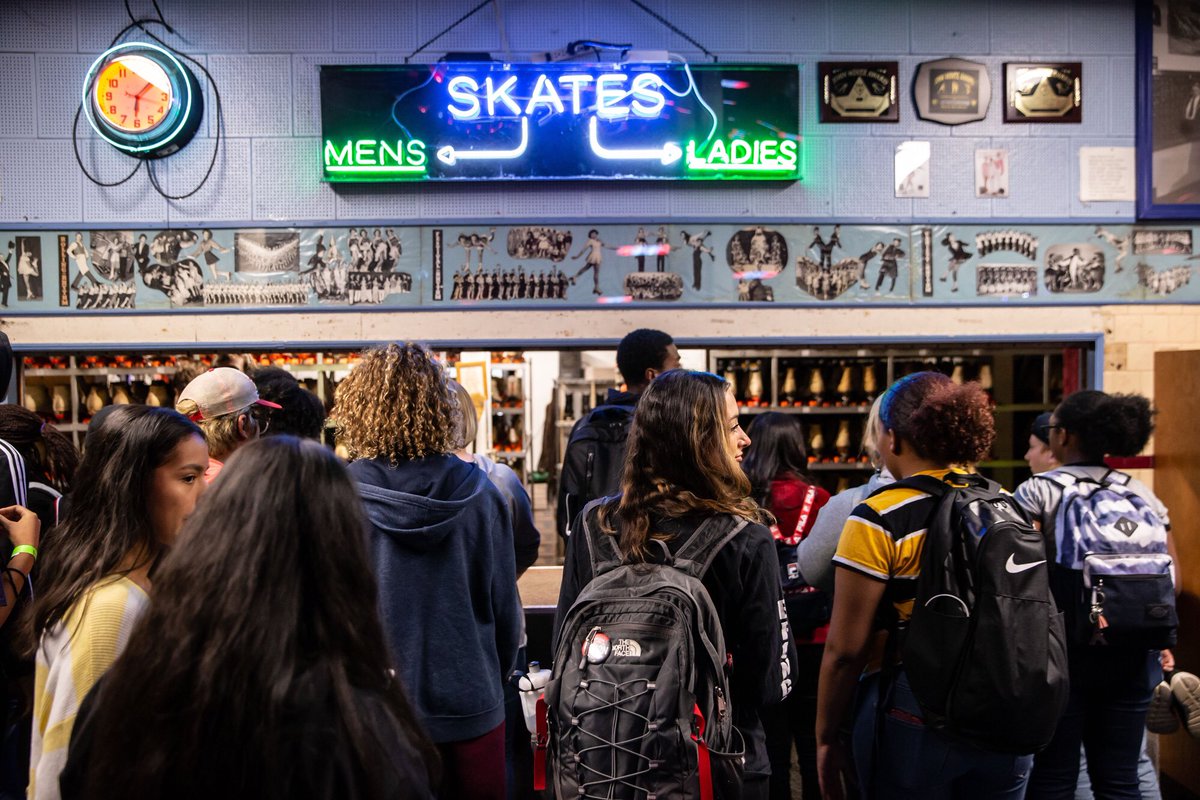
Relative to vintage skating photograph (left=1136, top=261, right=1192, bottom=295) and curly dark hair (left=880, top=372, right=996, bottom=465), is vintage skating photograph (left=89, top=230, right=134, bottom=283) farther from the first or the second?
vintage skating photograph (left=1136, top=261, right=1192, bottom=295)

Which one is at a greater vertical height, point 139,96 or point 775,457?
point 139,96

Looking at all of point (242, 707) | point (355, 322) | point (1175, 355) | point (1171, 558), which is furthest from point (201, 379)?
point (1175, 355)

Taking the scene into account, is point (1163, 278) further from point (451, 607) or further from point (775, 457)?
point (451, 607)

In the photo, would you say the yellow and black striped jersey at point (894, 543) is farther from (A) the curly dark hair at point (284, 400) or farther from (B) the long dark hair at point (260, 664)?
(A) the curly dark hair at point (284, 400)

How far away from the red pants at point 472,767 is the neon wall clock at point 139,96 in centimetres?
418

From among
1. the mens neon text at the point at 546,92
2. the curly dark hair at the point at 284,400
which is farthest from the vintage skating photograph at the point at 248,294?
the curly dark hair at the point at 284,400

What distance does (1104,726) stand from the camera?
2918 mm

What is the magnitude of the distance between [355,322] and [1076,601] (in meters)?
3.94

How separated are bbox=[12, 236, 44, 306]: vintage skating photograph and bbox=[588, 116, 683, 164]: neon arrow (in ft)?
11.0

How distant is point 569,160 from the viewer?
505cm

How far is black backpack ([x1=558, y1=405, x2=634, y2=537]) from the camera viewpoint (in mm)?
3572

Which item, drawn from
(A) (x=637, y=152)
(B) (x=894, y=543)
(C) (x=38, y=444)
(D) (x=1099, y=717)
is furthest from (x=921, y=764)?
(A) (x=637, y=152)

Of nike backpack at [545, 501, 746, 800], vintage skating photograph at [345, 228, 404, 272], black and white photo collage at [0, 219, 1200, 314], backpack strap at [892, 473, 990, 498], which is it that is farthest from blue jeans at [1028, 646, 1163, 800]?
vintage skating photograph at [345, 228, 404, 272]

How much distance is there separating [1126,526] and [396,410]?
2551 millimetres
